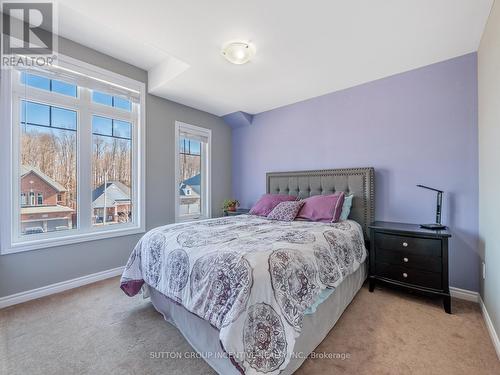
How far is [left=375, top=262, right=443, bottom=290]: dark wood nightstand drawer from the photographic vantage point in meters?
2.11

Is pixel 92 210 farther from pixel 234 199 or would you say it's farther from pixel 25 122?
pixel 234 199

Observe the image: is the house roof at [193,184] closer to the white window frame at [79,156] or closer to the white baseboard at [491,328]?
the white window frame at [79,156]

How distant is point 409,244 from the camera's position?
2.23 m

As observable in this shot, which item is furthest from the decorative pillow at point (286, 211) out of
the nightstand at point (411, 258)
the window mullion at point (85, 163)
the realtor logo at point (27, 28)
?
the realtor logo at point (27, 28)

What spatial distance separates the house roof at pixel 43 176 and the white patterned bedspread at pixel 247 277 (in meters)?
1.35

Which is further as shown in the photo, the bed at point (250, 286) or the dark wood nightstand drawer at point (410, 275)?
the dark wood nightstand drawer at point (410, 275)

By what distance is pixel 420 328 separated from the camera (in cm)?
183

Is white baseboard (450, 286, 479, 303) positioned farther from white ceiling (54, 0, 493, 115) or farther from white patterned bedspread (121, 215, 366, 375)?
white ceiling (54, 0, 493, 115)

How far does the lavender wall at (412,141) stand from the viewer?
7.65 ft

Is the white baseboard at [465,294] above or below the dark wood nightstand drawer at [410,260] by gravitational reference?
below

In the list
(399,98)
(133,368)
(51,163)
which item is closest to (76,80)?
(51,163)

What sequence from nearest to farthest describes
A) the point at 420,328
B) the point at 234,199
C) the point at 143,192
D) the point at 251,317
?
the point at 251,317
the point at 420,328
the point at 143,192
the point at 234,199

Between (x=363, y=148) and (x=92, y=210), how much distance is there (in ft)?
11.7

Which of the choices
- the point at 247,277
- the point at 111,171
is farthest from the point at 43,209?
the point at 247,277
